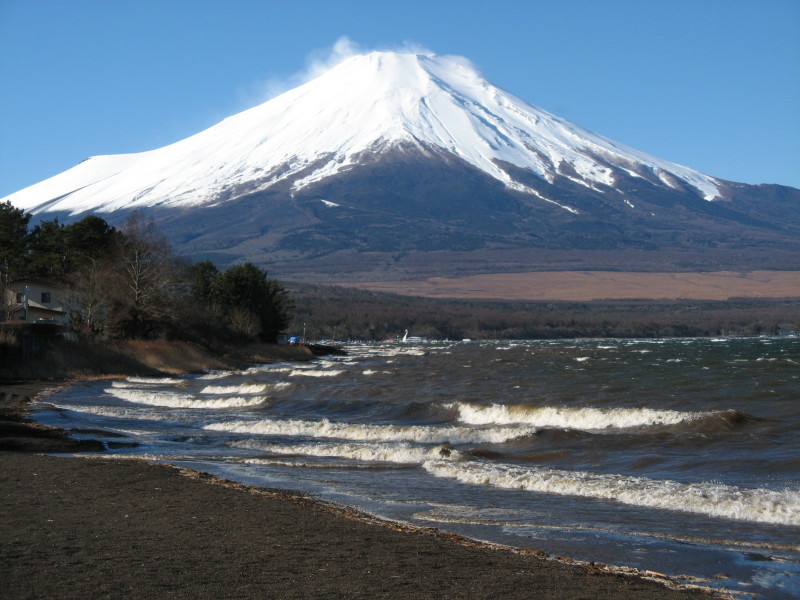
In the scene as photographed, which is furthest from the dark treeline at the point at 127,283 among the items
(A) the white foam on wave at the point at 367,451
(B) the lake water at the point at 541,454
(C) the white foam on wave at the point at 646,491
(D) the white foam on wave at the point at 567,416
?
(C) the white foam on wave at the point at 646,491

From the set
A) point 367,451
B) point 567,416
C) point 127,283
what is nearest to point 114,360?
point 127,283

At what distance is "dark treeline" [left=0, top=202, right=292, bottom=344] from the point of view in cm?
5716

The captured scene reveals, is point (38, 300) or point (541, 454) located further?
point (38, 300)

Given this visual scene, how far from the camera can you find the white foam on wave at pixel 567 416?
24.1 m

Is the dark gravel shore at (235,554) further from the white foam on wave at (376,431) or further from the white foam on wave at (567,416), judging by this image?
the white foam on wave at (567,416)

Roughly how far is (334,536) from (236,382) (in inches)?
1402

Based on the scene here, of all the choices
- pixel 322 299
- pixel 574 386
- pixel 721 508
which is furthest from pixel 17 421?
pixel 322 299

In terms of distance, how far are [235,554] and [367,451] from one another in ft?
34.0

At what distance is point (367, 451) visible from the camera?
19422 mm

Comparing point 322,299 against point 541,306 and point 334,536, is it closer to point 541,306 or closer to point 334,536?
point 541,306

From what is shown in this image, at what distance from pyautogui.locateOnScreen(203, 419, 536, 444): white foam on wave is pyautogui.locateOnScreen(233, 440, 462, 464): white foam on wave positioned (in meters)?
1.73

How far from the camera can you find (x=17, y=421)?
885 inches

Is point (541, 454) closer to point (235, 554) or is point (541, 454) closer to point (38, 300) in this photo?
point (235, 554)

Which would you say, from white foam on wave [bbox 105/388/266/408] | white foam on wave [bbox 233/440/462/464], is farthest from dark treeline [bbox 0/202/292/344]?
white foam on wave [bbox 233/440/462/464]
